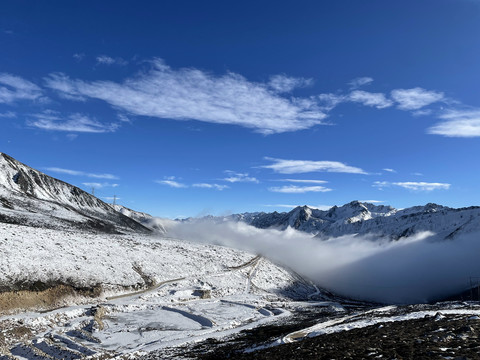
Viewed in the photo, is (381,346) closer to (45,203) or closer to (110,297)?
(110,297)

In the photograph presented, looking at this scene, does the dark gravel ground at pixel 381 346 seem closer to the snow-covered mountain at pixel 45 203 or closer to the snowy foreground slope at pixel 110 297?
the snowy foreground slope at pixel 110 297

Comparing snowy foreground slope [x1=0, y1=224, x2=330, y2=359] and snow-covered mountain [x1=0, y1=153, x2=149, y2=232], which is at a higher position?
snow-covered mountain [x1=0, y1=153, x2=149, y2=232]

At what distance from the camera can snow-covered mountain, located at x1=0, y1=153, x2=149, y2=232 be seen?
279 ft

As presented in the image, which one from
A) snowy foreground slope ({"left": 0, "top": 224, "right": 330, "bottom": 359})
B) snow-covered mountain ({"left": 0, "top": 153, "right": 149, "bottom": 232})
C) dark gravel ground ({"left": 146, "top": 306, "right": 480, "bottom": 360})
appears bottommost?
snowy foreground slope ({"left": 0, "top": 224, "right": 330, "bottom": 359})

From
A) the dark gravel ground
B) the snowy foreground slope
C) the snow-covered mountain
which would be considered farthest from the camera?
the snow-covered mountain

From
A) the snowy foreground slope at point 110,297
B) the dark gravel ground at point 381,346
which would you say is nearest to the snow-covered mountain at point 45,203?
the snowy foreground slope at point 110,297

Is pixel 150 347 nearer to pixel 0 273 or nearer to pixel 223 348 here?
pixel 223 348

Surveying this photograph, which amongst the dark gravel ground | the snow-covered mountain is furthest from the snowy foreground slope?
the snow-covered mountain

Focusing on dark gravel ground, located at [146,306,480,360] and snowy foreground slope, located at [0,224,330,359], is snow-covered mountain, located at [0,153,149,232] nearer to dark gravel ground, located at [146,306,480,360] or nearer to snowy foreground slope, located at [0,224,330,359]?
snowy foreground slope, located at [0,224,330,359]

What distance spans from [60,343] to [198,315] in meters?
19.5

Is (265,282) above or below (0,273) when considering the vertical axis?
below

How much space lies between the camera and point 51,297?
1638 inches

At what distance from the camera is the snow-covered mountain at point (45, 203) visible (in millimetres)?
85188

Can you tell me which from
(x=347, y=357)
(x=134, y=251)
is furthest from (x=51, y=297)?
(x=347, y=357)
